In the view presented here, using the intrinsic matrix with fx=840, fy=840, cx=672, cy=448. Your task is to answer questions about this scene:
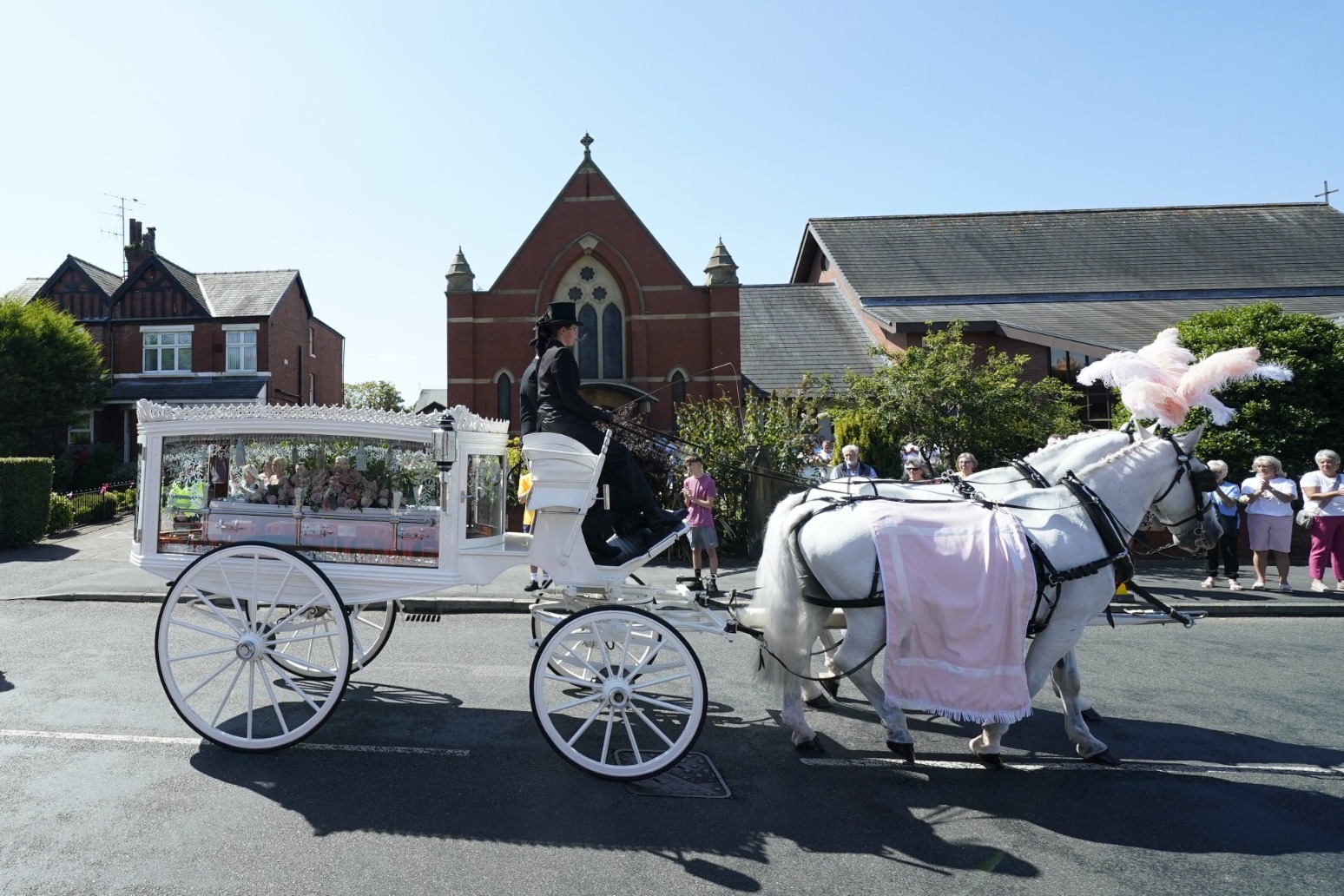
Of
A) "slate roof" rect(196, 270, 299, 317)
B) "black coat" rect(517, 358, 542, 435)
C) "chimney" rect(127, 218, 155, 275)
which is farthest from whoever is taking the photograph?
"chimney" rect(127, 218, 155, 275)

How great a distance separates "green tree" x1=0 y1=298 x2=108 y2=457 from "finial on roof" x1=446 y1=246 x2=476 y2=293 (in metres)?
11.0

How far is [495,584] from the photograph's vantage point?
1055 cm

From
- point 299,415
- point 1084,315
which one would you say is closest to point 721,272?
point 1084,315

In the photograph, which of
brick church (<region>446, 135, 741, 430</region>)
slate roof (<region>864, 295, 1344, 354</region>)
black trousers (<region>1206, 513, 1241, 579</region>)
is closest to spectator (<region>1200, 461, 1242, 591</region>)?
black trousers (<region>1206, 513, 1241, 579</region>)

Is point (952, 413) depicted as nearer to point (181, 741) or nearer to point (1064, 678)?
point (1064, 678)

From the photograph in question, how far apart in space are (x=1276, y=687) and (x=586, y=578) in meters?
5.22

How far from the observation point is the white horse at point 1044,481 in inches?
188

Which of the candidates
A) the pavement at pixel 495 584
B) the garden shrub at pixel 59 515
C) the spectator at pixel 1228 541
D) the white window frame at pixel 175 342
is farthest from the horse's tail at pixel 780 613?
the white window frame at pixel 175 342

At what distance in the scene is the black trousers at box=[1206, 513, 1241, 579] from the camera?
10.5 meters

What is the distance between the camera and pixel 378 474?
16.5ft

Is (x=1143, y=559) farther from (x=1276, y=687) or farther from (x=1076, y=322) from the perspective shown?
(x=1076, y=322)

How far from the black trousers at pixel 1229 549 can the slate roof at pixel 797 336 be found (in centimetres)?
1119

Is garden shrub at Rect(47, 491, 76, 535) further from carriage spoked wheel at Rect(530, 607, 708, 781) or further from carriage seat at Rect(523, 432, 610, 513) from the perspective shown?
carriage spoked wheel at Rect(530, 607, 708, 781)

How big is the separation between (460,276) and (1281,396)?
1847 centimetres
